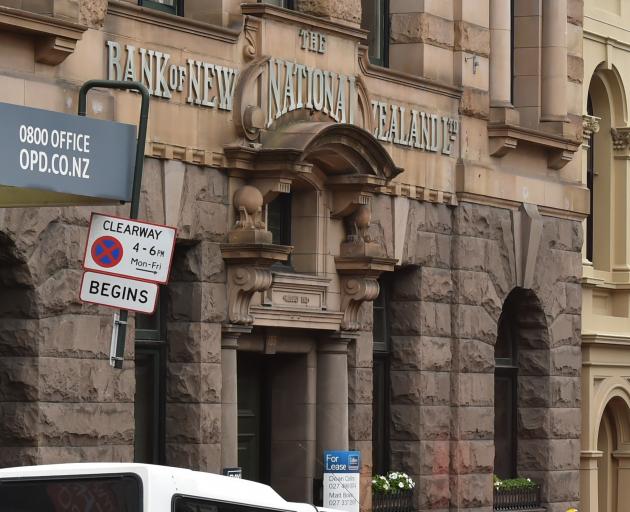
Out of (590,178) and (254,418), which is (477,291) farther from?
(590,178)

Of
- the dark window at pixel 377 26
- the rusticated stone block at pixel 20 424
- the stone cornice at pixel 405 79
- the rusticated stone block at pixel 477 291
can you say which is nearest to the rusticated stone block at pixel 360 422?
the rusticated stone block at pixel 477 291

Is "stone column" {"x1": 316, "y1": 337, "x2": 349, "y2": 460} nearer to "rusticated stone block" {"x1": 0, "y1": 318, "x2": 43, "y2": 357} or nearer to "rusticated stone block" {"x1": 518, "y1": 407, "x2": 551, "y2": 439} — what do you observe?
"rusticated stone block" {"x1": 0, "y1": 318, "x2": 43, "y2": 357}

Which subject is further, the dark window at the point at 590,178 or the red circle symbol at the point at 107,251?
the dark window at the point at 590,178

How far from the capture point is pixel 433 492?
2708 centimetres

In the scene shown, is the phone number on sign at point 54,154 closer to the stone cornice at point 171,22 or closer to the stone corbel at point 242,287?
→ the stone cornice at point 171,22

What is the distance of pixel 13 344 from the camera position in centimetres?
2034

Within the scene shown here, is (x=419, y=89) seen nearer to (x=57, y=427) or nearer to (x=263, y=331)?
(x=263, y=331)

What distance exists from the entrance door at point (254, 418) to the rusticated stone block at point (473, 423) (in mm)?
3575

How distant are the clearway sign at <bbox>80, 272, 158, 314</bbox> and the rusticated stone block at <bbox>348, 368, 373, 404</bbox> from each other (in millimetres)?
9627

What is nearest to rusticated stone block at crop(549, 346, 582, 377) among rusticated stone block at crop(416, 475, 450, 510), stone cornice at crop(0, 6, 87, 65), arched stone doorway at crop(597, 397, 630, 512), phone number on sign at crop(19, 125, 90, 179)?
arched stone doorway at crop(597, 397, 630, 512)

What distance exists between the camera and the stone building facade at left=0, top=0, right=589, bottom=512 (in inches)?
810

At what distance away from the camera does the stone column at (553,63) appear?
3002 cm

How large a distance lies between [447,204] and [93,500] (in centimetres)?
1584

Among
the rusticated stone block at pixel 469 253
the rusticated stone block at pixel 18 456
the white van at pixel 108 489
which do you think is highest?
the rusticated stone block at pixel 469 253
